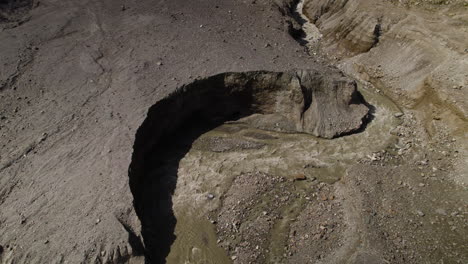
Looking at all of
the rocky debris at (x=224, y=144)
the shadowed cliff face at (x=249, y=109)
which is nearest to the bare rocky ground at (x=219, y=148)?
the rocky debris at (x=224, y=144)

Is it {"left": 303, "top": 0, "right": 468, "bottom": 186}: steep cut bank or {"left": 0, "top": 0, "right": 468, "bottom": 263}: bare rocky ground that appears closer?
{"left": 0, "top": 0, "right": 468, "bottom": 263}: bare rocky ground

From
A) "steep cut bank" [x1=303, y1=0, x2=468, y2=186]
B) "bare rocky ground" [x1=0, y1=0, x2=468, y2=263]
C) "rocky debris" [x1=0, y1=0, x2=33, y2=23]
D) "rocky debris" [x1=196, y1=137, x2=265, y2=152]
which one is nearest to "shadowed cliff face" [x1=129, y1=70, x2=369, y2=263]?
"bare rocky ground" [x1=0, y1=0, x2=468, y2=263]

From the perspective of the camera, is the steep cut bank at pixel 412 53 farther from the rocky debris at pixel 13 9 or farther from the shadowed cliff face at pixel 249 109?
the rocky debris at pixel 13 9

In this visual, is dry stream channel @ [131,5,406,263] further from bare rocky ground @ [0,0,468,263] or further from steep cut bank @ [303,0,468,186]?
steep cut bank @ [303,0,468,186]

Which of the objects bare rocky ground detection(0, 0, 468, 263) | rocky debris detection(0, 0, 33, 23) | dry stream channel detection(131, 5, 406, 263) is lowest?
dry stream channel detection(131, 5, 406, 263)

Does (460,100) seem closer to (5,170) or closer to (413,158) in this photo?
(413,158)

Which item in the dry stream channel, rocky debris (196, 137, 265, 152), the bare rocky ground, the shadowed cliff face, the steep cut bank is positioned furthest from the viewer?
rocky debris (196, 137, 265, 152)

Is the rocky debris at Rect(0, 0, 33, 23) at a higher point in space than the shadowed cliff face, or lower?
higher
